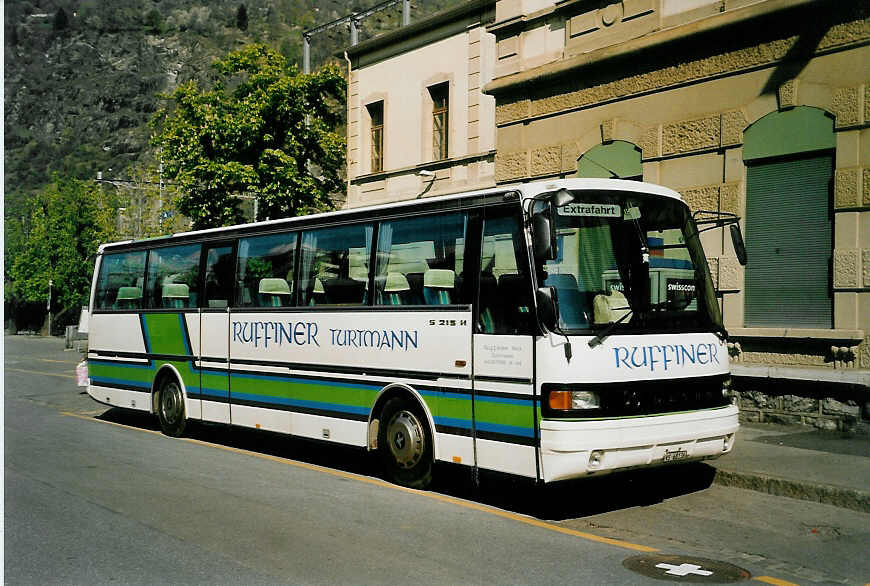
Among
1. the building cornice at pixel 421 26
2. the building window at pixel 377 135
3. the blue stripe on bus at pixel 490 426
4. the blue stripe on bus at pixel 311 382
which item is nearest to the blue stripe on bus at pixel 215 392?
the blue stripe on bus at pixel 311 382

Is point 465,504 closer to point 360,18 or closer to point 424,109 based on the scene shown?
point 424,109

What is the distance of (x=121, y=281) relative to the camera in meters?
15.1

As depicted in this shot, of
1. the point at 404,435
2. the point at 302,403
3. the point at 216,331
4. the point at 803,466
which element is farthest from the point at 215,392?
the point at 803,466

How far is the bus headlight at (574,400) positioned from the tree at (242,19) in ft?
470

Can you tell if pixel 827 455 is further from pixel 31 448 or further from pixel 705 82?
pixel 31 448

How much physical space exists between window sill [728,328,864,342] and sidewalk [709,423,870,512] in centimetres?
123

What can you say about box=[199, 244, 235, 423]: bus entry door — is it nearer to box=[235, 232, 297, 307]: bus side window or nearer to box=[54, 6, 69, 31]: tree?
box=[235, 232, 297, 307]: bus side window

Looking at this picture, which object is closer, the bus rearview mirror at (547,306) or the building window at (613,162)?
the bus rearview mirror at (547,306)

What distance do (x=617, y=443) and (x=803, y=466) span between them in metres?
2.99

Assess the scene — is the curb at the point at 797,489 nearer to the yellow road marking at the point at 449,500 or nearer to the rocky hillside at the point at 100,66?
the yellow road marking at the point at 449,500

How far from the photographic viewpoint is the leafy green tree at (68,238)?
59156 mm

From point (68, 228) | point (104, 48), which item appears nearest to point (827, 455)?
point (68, 228)

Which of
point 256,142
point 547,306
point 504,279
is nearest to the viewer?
point 547,306

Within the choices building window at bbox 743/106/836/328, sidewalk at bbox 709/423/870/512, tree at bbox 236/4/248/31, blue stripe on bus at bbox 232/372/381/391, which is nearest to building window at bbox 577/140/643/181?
building window at bbox 743/106/836/328
